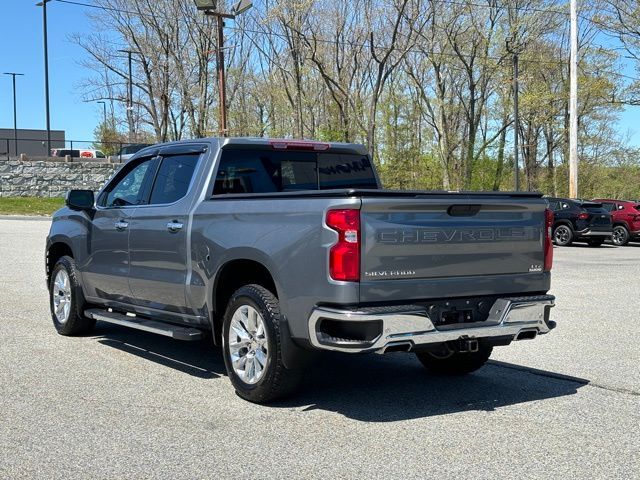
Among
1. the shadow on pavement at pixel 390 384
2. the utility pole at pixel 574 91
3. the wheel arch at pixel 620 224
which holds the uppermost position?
the utility pole at pixel 574 91

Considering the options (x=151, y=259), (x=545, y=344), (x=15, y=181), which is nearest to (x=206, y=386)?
(x=151, y=259)

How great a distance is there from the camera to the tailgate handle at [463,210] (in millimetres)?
5402

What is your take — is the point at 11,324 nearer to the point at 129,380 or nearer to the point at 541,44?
the point at 129,380

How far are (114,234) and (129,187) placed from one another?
51 cm

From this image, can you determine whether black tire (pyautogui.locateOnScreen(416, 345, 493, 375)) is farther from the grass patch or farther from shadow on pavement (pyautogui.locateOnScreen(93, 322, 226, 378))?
the grass patch

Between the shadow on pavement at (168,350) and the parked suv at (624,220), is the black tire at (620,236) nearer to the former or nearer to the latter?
the parked suv at (624,220)

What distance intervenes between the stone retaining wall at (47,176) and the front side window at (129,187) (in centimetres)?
3333

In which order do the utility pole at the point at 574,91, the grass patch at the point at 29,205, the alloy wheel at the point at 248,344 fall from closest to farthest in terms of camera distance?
1. the alloy wheel at the point at 248,344
2. the utility pole at the point at 574,91
3. the grass patch at the point at 29,205

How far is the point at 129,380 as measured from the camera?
6.44m

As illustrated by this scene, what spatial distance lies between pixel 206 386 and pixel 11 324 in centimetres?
389

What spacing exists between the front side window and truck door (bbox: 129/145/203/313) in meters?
0.26

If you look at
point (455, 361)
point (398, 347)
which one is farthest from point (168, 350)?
point (398, 347)

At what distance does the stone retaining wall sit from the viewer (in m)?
40.1

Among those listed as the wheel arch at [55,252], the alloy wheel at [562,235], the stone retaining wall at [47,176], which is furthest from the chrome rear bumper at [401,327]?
the stone retaining wall at [47,176]
